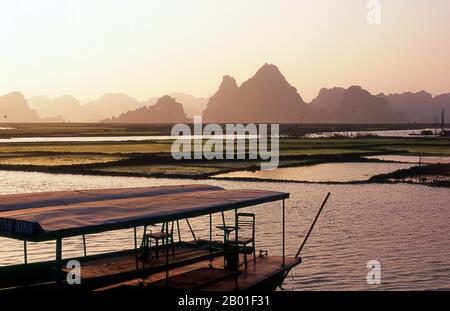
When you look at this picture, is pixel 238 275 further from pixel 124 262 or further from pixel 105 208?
pixel 105 208

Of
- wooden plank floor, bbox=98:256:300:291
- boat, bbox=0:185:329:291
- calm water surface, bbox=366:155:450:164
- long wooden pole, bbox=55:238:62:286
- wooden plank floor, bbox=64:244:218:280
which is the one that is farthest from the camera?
calm water surface, bbox=366:155:450:164

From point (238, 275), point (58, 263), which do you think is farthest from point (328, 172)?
point (58, 263)

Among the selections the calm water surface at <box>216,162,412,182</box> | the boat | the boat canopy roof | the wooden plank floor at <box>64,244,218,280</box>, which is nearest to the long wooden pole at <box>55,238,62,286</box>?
the boat

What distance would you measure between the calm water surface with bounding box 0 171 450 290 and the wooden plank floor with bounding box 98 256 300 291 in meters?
1.33

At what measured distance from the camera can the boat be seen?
12031 millimetres

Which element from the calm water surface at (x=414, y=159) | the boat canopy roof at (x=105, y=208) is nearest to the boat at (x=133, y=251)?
the boat canopy roof at (x=105, y=208)

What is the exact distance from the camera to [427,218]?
1176 inches

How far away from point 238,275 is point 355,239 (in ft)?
33.8

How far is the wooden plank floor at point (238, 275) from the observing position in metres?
14.5

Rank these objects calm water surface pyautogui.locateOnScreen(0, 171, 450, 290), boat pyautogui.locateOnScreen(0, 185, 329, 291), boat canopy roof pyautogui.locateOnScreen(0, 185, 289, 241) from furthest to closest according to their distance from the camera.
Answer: calm water surface pyautogui.locateOnScreen(0, 171, 450, 290) → boat pyautogui.locateOnScreen(0, 185, 329, 291) → boat canopy roof pyautogui.locateOnScreen(0, 185, 289, 241)

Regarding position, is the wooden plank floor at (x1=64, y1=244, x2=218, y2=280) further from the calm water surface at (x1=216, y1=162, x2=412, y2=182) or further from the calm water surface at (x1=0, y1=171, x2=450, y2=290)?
the calm water surface at (x1=216, y1=162, x2=412, y2=182)

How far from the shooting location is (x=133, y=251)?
17.7 meters
